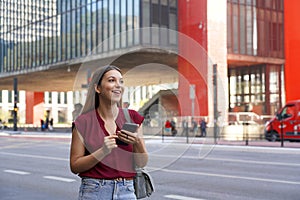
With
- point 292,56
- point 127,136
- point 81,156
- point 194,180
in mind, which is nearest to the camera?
point 127,136

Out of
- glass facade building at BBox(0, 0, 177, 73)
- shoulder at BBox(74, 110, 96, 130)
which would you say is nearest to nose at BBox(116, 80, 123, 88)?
shoulder at BBox(74, 110, 96, 130)

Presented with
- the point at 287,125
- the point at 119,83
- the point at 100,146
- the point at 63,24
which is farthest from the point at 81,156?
the point at 63,24

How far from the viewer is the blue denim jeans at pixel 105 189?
295 centimetres

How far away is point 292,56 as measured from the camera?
45750 millimetres

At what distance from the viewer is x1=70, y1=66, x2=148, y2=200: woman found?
2.87 meters

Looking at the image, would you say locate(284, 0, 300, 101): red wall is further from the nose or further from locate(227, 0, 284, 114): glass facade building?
the nose

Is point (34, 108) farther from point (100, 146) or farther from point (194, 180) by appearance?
point (100, 146)

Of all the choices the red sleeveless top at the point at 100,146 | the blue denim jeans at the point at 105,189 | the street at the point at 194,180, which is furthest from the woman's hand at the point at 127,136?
the street at the point at 194,180

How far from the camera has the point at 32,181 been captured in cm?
1102

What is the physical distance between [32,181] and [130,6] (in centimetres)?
3299

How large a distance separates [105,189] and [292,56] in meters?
45.2

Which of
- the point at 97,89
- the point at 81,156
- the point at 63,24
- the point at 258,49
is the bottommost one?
the point at 81,156

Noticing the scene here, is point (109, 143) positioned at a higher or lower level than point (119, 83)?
lower

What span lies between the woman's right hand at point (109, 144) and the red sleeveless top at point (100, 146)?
82 millimetres
